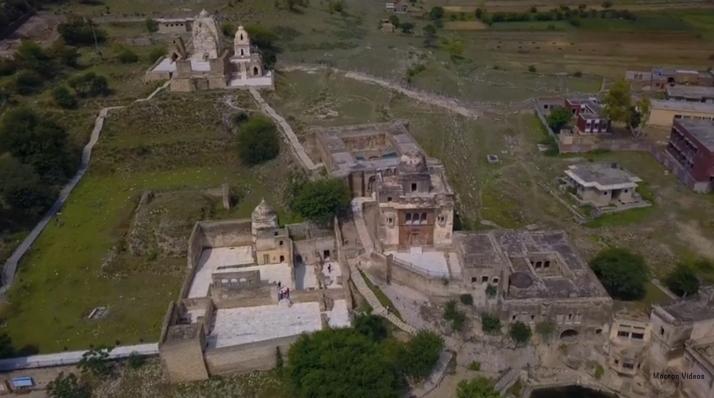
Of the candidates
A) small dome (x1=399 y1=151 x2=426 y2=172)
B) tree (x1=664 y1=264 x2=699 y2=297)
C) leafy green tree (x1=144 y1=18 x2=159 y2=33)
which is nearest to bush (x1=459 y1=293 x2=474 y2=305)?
small dome (x1=399 y1=151 x2=426 y2=172)

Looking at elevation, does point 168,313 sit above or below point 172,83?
below

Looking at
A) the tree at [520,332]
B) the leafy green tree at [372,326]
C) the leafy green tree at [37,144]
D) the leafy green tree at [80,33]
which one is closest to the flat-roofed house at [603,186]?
the tree at [520,332]

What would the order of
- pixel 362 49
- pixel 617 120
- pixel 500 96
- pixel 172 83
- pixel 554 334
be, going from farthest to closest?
pixel 362 49 < pixel 500 96 < pixel 172 83 < pixel 617 120 < pixel 554 334

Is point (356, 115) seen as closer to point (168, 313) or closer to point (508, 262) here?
point (508, 262)

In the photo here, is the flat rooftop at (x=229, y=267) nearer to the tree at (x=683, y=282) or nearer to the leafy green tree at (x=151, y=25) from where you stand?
the tree at (x=683, y=282)

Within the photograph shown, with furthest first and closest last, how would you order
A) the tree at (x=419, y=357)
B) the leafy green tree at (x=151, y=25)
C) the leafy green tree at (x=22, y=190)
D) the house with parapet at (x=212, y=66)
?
the leafy green tree at (x=151, y=25) < the house with parapet at (x=212, y=66) < the leafy green tree at (x=22, y=190) < the tree at (x=419, y=357)

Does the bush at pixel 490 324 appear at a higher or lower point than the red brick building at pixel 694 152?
lower

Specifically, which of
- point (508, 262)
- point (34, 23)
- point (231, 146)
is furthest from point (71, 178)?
point (34, 23)
